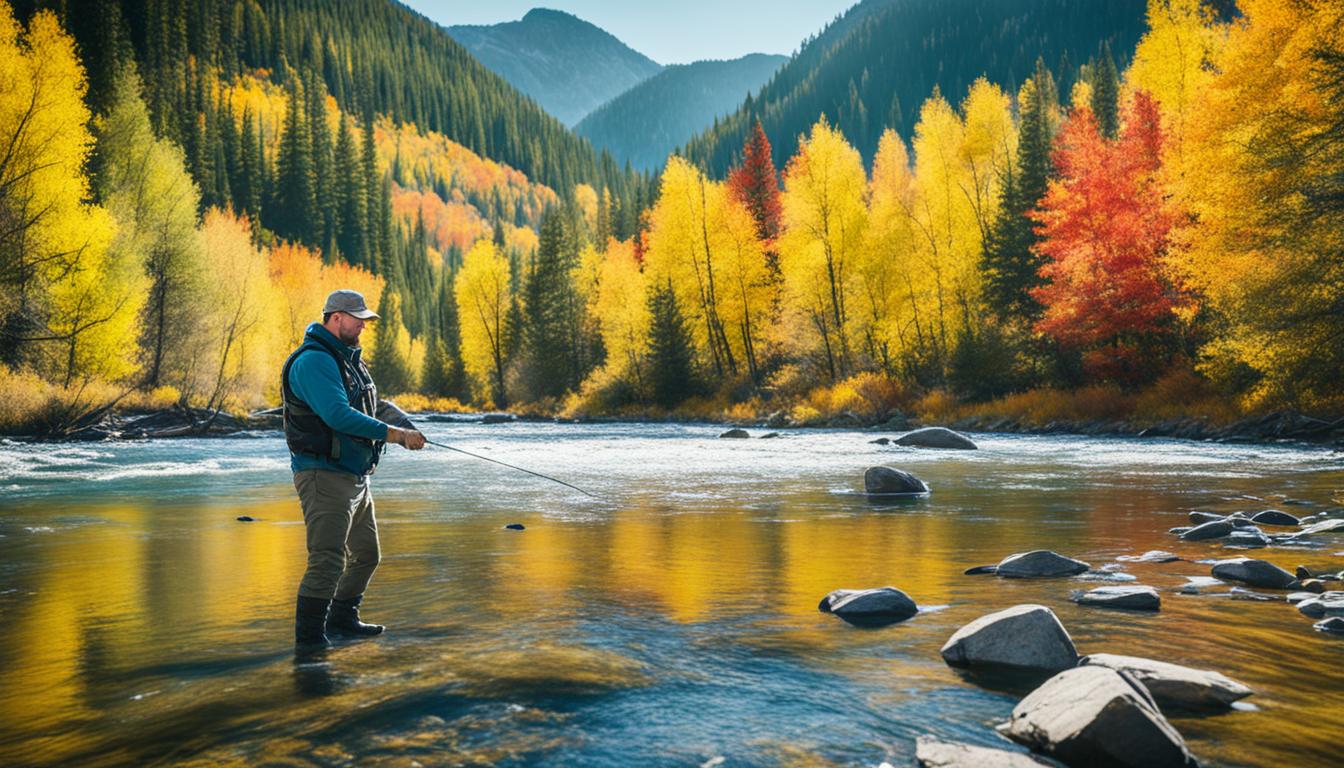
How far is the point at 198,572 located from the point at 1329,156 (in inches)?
860

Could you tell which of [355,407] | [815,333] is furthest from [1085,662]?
[815,333]

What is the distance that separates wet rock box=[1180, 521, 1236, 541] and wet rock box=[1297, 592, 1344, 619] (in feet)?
11.2

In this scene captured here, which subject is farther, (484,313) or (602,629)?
(484,313)

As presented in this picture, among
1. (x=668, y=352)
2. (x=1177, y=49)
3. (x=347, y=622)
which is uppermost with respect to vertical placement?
(x=1177, y=49)

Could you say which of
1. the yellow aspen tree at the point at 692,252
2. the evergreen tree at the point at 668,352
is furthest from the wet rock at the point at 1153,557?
the yellow aspen tree at the point at 692,252

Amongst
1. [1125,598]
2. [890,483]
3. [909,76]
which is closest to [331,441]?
[1125,598]

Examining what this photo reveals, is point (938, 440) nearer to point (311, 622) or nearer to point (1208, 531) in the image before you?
point (1208, 531)

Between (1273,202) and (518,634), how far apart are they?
20286 millimetres

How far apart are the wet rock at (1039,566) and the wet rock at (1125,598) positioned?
1.10m

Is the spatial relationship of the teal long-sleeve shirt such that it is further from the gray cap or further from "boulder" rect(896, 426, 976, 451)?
"boulder" rect(896, 426, 976, 451)

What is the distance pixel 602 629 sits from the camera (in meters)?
6.87

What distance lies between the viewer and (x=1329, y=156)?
18250 mm

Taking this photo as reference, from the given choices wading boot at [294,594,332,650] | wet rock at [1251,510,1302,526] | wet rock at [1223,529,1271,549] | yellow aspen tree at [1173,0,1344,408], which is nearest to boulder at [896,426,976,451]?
yellow aspen tree at [1173,0,1344,408]

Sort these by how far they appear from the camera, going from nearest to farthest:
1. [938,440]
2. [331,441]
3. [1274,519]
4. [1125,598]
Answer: [331,441]
[1125,598]
[1274,519]
[938,440]
